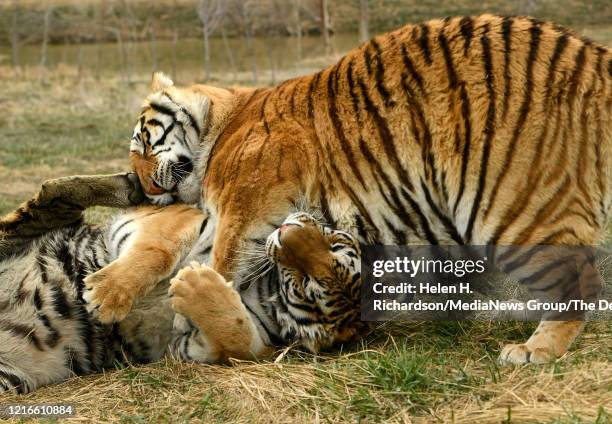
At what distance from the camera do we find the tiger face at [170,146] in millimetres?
3904

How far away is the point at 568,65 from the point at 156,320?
194 centimetres

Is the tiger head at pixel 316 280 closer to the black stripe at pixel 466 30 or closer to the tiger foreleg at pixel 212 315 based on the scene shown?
the tiger foreleg at pixel 212 315

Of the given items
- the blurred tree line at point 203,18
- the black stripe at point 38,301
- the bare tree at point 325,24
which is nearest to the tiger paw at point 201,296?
the black stripe at point 38,301

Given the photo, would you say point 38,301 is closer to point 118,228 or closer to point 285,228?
point 118,228

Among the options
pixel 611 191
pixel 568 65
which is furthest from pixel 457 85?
pixel 611 191

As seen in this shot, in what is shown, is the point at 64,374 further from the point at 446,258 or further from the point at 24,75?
the point at 24,75

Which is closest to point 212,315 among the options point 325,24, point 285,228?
point 285,228

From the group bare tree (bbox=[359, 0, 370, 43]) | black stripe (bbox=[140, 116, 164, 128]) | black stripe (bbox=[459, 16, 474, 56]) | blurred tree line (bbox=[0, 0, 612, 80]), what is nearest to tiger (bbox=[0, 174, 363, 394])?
black stripe (bbox=[140, 116, 164, 128])

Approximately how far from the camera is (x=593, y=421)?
2.35 meters

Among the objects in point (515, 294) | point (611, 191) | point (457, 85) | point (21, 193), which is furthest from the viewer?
point (21, 193)

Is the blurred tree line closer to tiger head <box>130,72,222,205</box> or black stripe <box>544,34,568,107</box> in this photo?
tiger head <box>130,72,222,205</box>

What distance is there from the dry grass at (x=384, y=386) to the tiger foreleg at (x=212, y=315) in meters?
0.07

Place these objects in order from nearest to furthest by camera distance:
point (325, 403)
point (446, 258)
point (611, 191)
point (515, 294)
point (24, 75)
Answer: point (325, 403) < point (611, 191) < point (446, 258) < point (515, 294) < point (24, 75)

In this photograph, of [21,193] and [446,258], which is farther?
[21,193]
